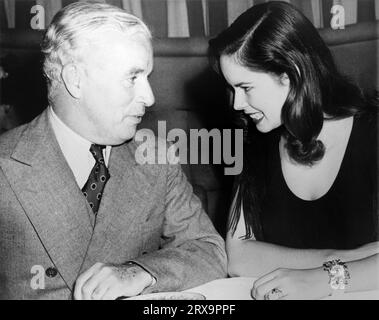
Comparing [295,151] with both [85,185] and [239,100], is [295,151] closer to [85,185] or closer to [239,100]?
[239,100]

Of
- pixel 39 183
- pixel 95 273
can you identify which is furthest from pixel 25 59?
pixel 95 273

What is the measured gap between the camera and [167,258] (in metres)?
1.17

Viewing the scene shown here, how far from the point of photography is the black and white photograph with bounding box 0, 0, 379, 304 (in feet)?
3.77

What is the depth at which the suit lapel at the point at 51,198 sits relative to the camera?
1.14 metres

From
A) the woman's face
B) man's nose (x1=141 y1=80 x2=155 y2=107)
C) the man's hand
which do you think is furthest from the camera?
the woman's face

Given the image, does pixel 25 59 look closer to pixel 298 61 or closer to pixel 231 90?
pixel 231 90

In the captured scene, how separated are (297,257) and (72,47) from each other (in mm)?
727

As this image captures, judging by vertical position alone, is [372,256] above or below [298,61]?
below

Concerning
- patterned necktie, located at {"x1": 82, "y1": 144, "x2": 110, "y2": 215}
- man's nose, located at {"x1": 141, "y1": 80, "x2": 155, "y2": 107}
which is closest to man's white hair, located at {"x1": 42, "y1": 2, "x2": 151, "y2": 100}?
man's nose, located at {"x1": 141, "y1": 80, "x2": 155, "y2": 107}

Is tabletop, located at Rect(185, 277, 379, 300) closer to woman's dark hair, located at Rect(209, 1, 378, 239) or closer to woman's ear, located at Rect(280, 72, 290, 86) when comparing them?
woman's dark hair, located at Rect(209, 1, 378, 239)

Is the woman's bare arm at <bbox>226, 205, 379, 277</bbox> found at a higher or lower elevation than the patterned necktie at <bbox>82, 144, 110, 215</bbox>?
lower

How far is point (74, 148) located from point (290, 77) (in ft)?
1.84

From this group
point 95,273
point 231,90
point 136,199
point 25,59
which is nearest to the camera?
point 95,273
